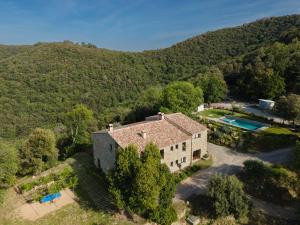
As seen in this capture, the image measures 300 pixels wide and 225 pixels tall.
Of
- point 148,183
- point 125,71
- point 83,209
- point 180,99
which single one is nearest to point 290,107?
point 180,99

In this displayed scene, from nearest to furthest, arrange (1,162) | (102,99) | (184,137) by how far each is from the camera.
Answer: (1,162) < (184,137) < (102,99)

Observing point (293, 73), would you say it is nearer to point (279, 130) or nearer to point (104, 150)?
point (279, 130)

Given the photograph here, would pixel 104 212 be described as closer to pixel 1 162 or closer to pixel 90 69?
pixel 1 162

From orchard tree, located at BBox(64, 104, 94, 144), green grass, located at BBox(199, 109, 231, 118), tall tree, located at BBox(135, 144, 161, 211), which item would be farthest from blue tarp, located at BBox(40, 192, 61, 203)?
green grass, located at BBox(199, 109, 231, 118)

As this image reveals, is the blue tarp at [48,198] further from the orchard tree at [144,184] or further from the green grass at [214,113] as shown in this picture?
the green grass at [214,113]

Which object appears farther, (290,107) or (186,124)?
(290,107)

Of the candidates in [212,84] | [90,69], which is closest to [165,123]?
[212,84]
